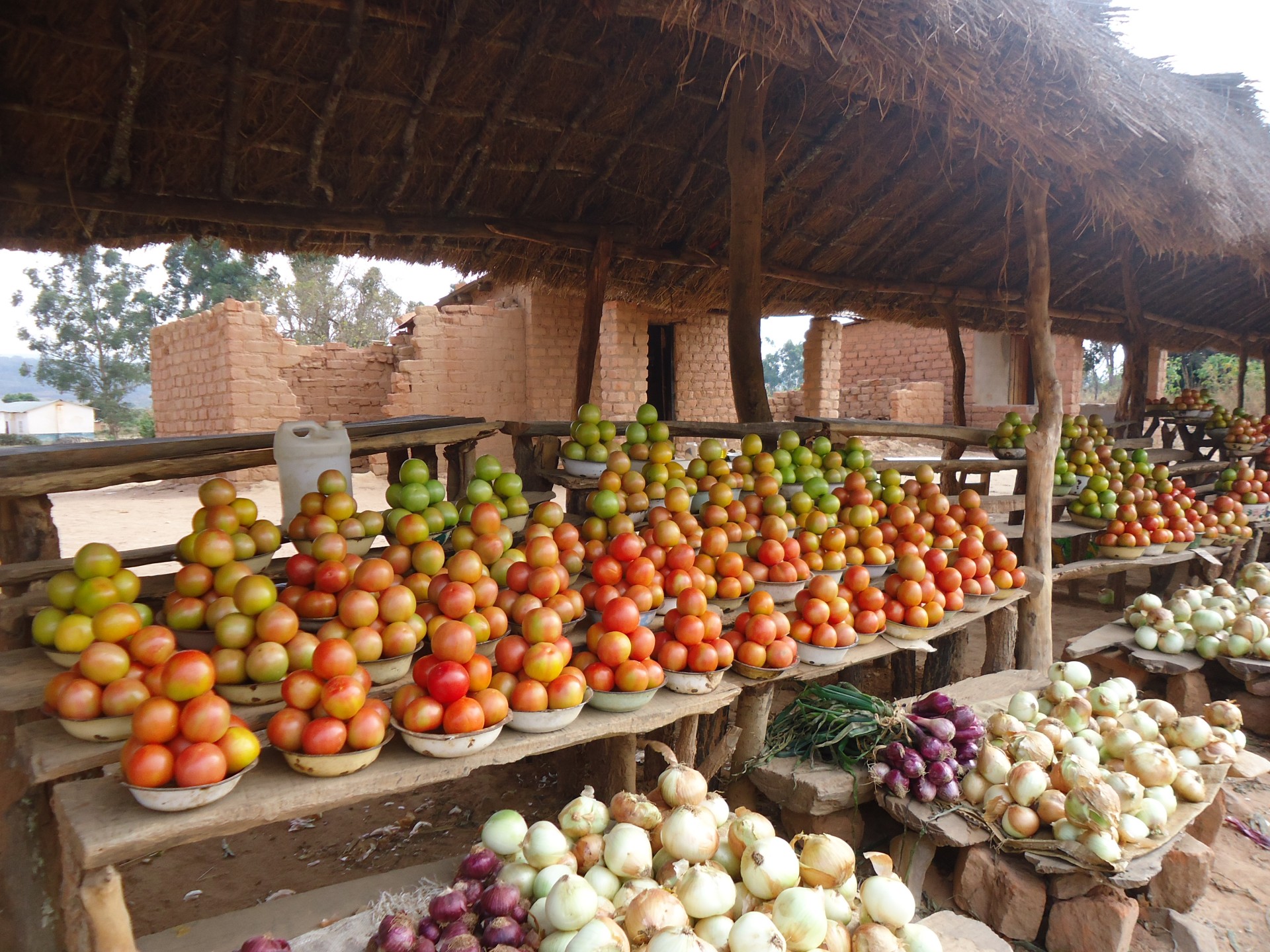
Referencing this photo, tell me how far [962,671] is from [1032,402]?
12338 mm

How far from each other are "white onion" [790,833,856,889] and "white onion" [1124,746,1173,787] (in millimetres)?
1579

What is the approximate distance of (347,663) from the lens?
6.35 feet

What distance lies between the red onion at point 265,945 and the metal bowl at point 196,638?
0.96 metres

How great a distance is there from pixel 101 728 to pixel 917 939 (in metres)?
2.08

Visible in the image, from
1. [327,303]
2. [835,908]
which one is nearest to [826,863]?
[835,908]

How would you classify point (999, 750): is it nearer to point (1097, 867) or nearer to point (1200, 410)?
point (1097, 867)

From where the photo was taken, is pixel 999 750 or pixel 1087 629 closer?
pixel 999 750

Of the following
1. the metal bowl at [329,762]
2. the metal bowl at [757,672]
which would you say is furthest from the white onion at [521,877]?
the metal bowl at [757,672]

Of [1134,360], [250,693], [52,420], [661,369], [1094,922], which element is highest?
[661,369]

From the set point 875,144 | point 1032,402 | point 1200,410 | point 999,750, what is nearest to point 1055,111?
point 875,144

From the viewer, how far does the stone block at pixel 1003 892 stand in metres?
2.49

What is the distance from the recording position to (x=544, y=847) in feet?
5.89

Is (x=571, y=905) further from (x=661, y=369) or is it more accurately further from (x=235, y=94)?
(x=661, y=369)

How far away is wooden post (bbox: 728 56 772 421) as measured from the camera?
406cm
